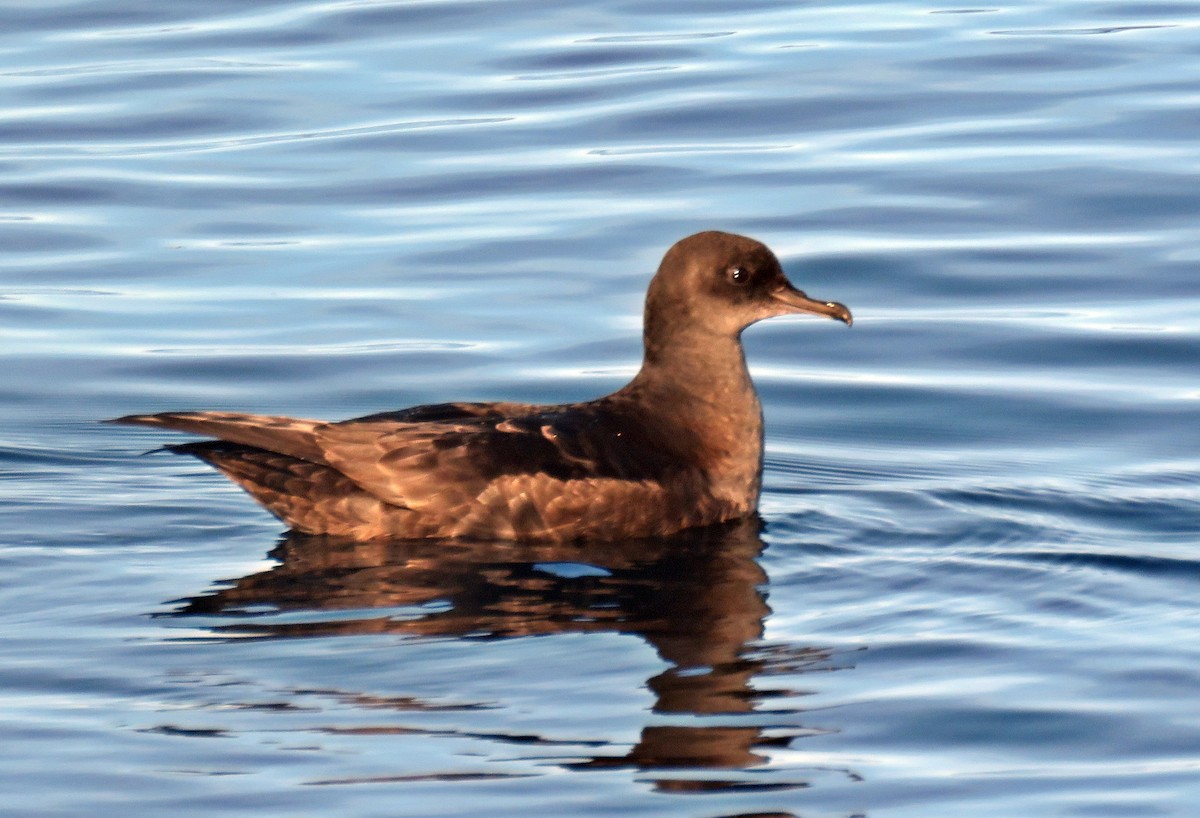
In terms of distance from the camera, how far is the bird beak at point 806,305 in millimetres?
9898

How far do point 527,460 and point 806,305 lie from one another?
1588mm

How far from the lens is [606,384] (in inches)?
469

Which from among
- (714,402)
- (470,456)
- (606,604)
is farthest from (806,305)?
(606,604)

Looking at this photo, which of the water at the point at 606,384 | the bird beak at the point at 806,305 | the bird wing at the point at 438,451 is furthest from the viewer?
the bird beak at the point at 806,305

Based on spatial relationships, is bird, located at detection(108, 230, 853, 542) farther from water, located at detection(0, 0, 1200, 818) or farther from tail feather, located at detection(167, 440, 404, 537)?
water, located at detection(0, 0, 1200, 818)

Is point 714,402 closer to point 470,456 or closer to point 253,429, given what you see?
point 470,456

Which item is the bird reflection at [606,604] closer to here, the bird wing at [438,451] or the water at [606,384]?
the water at [606,384]

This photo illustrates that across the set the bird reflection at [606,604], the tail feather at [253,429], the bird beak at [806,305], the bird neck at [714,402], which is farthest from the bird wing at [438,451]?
the bird beak at [806,305]

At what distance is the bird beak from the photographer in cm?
990

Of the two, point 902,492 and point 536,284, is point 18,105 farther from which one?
point 902,492

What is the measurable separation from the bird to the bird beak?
0.01 metres

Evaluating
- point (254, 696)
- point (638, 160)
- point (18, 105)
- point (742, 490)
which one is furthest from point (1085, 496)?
point (18, 105)

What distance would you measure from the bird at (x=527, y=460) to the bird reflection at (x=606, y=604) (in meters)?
0.10

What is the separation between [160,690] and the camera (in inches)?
282
